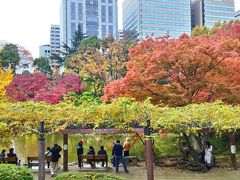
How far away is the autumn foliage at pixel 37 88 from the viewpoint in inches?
1348

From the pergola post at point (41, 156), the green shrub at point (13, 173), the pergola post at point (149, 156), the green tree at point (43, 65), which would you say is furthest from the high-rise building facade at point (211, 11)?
the green shrub at point (13, 173)

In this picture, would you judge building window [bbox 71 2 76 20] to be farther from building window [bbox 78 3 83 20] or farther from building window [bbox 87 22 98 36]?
building window [bbox 87 22 98 36]

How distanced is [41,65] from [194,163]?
46821 millimetres

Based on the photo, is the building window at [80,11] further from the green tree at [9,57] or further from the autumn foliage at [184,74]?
the autumn foliage at [184,74]

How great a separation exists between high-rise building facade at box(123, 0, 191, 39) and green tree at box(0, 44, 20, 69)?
231 ft

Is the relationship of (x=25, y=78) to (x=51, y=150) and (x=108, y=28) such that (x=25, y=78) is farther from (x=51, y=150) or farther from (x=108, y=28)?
(x=108, y=28)

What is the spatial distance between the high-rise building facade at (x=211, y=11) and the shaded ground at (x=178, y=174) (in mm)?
107762

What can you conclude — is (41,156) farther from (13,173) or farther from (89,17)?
(89,17)

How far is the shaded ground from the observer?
15102 mm

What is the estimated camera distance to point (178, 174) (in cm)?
1593

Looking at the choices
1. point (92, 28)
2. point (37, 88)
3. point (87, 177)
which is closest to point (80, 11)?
point (92, 28)

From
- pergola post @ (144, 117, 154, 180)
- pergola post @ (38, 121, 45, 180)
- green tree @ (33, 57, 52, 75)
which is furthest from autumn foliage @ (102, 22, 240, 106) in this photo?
green tree @ (33, 57, 52, 75)

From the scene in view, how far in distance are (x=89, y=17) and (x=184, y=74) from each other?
14252cm

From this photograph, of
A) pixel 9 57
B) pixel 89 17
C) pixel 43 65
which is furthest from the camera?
pixel 89 17
